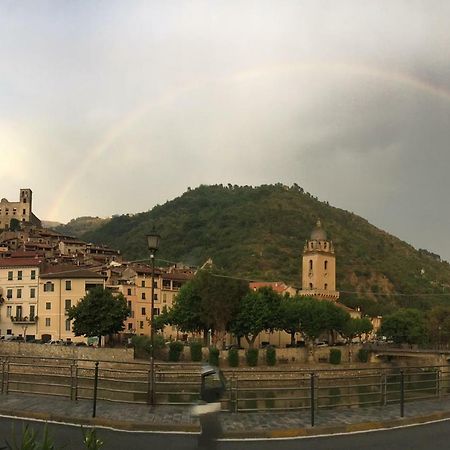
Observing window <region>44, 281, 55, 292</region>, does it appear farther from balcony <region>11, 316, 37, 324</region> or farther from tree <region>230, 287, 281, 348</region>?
tree <region>230, 287, 281, 348</region>

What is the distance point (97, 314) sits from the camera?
62938 mm

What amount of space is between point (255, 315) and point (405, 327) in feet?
105

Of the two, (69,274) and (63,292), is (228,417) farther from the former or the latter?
(63,292)

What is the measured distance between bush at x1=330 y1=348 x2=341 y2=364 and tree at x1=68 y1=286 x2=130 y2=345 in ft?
86.9

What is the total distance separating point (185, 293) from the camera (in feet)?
228

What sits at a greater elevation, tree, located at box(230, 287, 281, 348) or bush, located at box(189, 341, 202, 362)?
tree, located at box(230, 287, 281, 348)

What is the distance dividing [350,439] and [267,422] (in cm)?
179

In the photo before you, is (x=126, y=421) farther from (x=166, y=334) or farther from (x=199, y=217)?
(x=199, y=217)

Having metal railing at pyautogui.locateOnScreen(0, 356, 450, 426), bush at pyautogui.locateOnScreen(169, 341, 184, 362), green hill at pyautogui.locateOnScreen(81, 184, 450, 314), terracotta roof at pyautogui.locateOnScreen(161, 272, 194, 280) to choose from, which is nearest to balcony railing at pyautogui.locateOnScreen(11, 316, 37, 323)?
terracotta roof at pyautogui.locateOnScreen(161, 272, 194, 280)

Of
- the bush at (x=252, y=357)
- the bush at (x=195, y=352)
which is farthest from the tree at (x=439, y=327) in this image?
the bush at (x=195, y=352)

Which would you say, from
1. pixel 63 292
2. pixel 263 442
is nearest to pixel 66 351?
pixel 63 292

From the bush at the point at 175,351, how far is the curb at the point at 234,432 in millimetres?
49518

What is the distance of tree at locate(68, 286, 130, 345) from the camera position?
206 ft

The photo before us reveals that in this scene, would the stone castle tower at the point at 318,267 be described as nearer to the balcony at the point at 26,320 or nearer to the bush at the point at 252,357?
the bush at the point at 252,357
